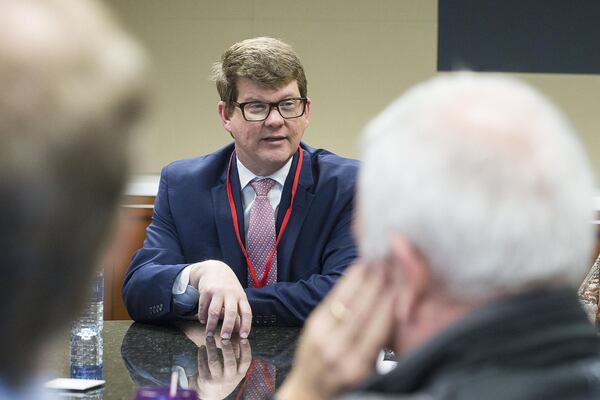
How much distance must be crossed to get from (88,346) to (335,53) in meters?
4.11

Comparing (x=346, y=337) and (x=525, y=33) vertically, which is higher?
(x=525, y=33)

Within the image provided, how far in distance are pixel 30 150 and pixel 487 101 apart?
1.76 ft

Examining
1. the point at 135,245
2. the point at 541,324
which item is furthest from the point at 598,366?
the point at 135,245

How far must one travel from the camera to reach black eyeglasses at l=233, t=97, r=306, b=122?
336 cm

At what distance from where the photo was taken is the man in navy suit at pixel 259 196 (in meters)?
3.27

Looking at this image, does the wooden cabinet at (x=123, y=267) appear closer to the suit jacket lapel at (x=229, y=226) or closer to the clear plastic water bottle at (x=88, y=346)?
the suit jacket lapel at (x=229, y=226)

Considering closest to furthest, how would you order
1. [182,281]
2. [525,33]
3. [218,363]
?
[218,363] < [182,281] < [525,33]

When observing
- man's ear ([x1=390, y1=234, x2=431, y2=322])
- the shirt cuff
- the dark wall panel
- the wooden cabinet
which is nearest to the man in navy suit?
the shirt cuff

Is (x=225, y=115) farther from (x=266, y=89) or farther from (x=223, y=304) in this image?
(x=223, y=304)

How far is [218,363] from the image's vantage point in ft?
7.61

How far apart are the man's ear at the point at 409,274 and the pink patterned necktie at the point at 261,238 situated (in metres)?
2.14

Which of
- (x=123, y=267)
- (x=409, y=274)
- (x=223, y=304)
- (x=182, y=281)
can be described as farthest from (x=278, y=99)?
(x=409, y=274)

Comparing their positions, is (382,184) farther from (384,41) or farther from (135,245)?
(384,41)

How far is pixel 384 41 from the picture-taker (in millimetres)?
6094
